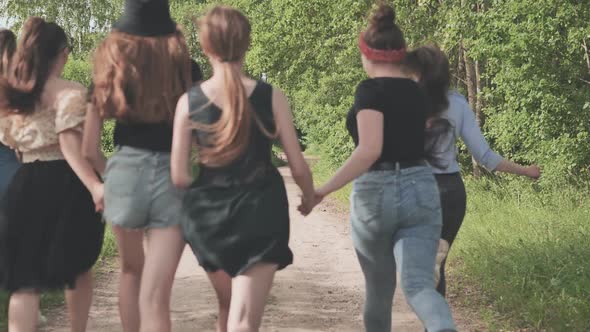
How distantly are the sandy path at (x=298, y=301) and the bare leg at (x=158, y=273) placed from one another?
101 inches

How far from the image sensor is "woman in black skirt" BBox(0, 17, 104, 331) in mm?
4930

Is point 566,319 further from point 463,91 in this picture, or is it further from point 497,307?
point 463,91

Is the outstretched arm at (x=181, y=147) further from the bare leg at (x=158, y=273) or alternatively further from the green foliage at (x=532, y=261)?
the green foliage at (x=532, y=261)

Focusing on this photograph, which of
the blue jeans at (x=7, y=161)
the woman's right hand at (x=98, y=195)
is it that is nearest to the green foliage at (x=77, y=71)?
the blue jeans at (x=7, y=161)

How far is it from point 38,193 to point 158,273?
879mm

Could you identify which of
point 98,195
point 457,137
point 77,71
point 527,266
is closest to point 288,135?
point 98,195

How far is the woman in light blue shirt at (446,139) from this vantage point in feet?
17.6

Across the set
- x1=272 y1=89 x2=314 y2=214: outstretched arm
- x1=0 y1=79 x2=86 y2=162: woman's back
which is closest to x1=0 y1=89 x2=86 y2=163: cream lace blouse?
x1=0 y1=79 x2=86 y2=162: woman's back

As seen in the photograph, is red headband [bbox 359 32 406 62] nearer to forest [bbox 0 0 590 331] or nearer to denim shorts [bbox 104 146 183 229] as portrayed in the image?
forest [bbox 0 0 590 331]

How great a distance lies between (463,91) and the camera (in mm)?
22984

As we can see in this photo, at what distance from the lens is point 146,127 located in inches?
179

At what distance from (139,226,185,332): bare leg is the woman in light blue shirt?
4.93 feet

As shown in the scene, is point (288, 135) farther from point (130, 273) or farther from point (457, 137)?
point (457, 137)

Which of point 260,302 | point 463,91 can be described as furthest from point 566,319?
point 463,91
